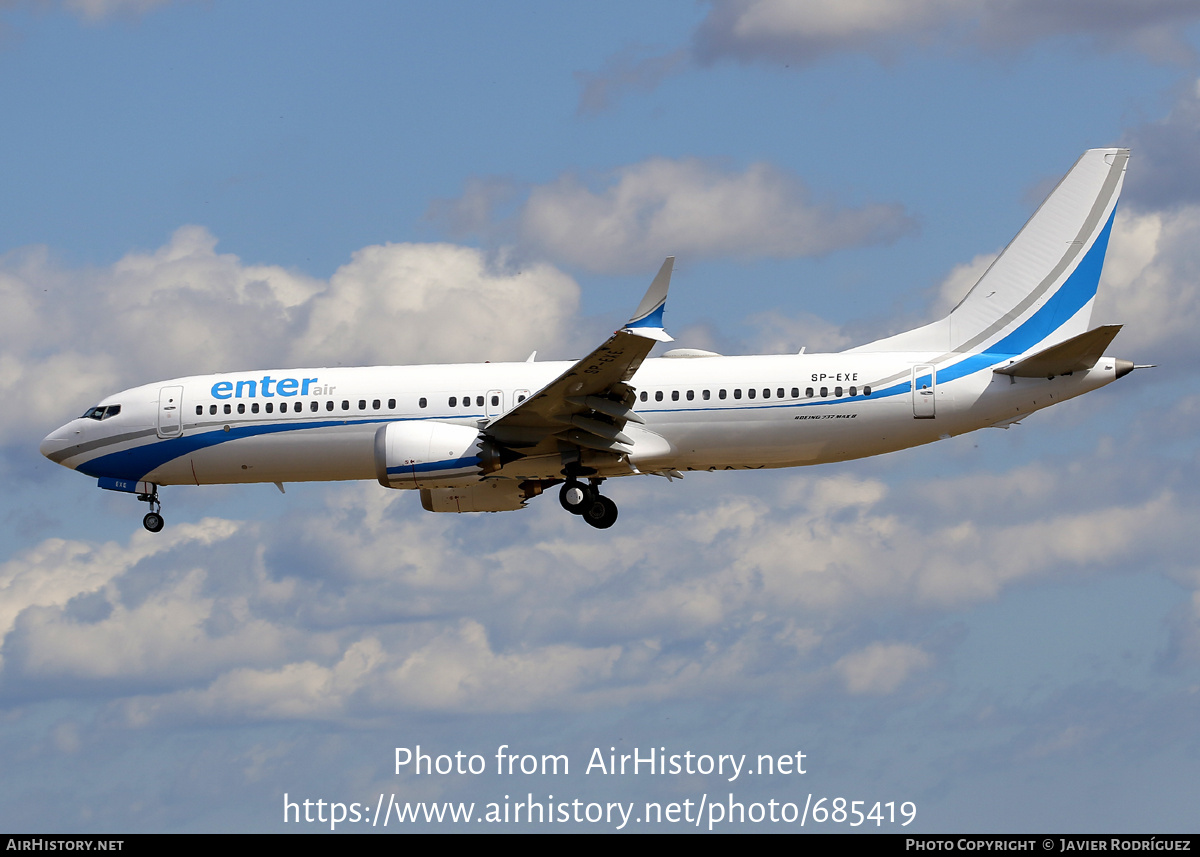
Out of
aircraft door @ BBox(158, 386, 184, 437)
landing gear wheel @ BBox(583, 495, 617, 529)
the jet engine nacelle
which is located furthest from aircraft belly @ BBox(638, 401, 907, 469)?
aircraft door @ BBox(158, 386, 184, 437)

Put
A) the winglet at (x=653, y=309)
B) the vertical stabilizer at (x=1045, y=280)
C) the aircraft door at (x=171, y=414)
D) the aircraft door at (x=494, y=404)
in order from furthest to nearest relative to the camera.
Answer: the aircraft door at (x=171, y=414) < the vertical stabilizer at (x=1045, y=280) < the aircraft door at (x=494, y=404) < the winglet at (x=653, y=309)

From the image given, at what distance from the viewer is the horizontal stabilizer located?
38.1m

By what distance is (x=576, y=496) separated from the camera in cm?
4200

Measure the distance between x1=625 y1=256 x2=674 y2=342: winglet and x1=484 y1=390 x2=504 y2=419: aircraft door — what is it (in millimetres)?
6444

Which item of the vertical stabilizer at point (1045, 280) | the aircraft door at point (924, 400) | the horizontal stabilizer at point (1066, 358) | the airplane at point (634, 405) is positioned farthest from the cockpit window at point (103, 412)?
the horizontal stabilizer at point (1066, 358)

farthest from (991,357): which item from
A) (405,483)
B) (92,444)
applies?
(92,444)

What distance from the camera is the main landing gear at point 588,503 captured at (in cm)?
4203

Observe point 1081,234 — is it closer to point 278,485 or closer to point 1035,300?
point 1035,300

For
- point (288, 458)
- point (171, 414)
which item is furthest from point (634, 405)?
point (171, 414)

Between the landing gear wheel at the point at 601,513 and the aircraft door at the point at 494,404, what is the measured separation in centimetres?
357

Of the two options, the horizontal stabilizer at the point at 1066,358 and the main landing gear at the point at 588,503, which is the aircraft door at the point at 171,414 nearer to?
the main landing gear at the point at 588,503

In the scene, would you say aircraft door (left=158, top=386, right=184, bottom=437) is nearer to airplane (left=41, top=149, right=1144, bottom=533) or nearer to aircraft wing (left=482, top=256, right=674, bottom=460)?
airplane (left=41, top=149, right=1144, bottom=533)

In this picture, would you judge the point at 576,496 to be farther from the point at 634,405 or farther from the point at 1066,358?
the point at 1066,358

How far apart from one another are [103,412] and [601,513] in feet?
48.0
